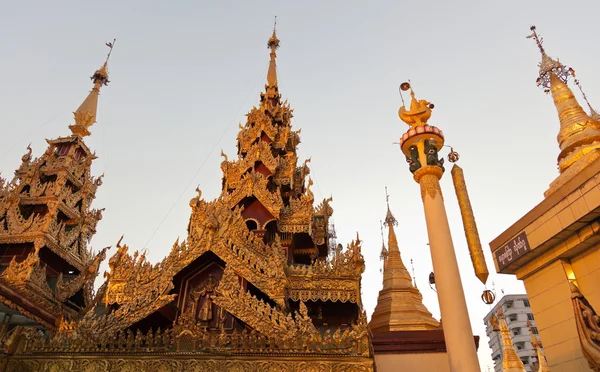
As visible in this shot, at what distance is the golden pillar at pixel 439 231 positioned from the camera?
726 centimetres

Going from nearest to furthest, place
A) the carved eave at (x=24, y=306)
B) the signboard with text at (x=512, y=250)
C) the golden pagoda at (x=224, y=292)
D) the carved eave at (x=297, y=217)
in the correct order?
the golden pagoda at (x=224, y=292)
the signboard with text at (x=512, y=250)
the carved eave at (x=24, y=306)
the carved eave at (x=297, y=217)

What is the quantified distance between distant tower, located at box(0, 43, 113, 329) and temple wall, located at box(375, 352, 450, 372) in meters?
9.66

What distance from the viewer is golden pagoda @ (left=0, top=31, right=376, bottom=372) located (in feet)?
23.3

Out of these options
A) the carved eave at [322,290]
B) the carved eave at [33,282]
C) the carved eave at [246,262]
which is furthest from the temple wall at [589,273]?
the carved eave at [33,282]

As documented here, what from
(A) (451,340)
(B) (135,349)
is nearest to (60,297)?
(B) (135,349)

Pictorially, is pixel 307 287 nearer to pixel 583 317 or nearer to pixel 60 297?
pixel 583 317

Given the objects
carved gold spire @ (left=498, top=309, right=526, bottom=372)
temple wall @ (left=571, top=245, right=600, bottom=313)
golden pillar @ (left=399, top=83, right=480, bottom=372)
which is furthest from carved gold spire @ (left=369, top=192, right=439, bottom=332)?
carved gold spire @ (left=498, top=309, right=526, bottom=372)

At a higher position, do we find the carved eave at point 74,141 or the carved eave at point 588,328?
the carved eave at point 74,141

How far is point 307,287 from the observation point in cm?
995

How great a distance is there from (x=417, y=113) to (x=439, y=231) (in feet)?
10.4

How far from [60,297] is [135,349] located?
1106cm

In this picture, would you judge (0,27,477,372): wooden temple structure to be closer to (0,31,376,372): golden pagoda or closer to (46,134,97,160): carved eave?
(0,31,376,372): golden pagoda

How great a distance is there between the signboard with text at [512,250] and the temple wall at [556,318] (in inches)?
19.9

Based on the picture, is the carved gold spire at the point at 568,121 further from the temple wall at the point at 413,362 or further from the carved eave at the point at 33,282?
the carved eave at the point at 33,282
